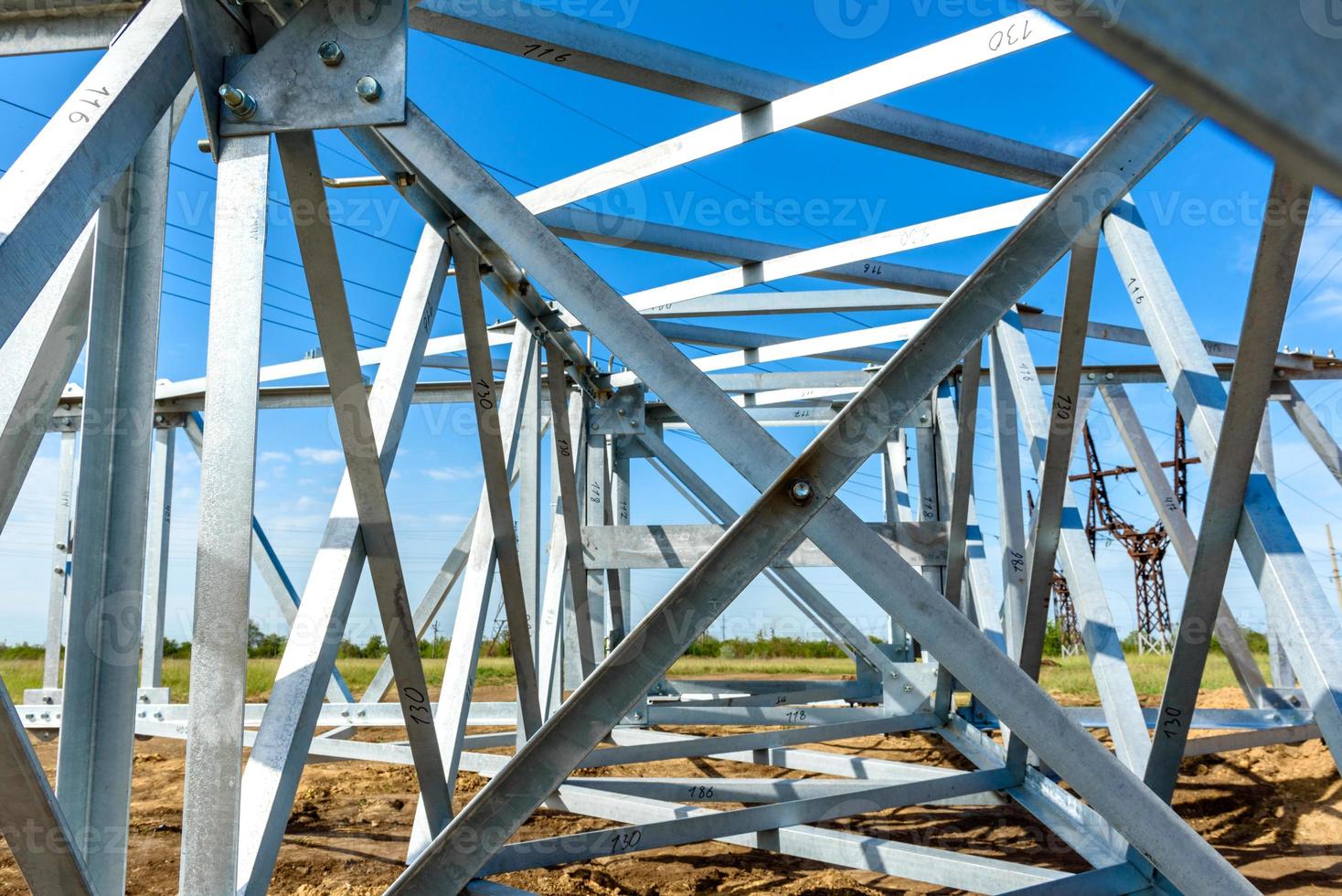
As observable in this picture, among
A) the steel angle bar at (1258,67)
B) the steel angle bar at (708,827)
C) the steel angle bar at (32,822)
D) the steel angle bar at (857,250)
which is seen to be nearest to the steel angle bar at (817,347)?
the steel angle bar at (857,250)

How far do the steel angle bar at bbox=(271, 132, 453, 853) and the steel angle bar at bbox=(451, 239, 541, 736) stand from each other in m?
1.12

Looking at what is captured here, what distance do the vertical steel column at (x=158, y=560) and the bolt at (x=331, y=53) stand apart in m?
8.57

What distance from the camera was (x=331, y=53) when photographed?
278 cm

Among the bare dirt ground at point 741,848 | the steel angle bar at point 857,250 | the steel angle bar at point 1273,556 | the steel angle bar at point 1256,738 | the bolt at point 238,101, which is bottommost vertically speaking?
the bare dirt ground at point 741,848

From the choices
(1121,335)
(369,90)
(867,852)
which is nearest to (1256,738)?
(1121,335)

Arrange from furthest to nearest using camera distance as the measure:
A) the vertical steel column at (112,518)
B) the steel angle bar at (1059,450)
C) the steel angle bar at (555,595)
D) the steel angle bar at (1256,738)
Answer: the steel angle bar at (555,595) → the steel angle bar at (1256,738) → the steel angle bar at (1059,450) → the vertical steel column at (112,518)

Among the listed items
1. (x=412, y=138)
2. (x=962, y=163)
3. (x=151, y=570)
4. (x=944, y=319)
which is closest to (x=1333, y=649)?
(x=944, y=319)

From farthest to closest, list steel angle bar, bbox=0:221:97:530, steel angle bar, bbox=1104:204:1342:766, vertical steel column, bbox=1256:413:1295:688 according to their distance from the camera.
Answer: vertical steel column, bbox=1256:413:1295:688 < steel angle bar, bbox=1104:204:1342:766 < steel angle bar, bbox=0:221:97:530

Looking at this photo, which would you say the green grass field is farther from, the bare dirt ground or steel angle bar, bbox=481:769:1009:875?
steel angle bar, bbox=481:769:1009:875

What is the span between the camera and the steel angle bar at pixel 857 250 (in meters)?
6.53

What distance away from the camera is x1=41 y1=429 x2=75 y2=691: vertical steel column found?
31.4 ft

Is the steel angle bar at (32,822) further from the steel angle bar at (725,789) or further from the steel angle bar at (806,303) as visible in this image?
the steel angle bar at (806,303)

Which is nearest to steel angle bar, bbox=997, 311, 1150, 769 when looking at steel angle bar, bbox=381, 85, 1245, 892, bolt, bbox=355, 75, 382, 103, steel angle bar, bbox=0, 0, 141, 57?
steel angle bar, bbox=381, 85, 1245, 892

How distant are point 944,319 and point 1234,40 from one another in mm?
Answer: 1961
